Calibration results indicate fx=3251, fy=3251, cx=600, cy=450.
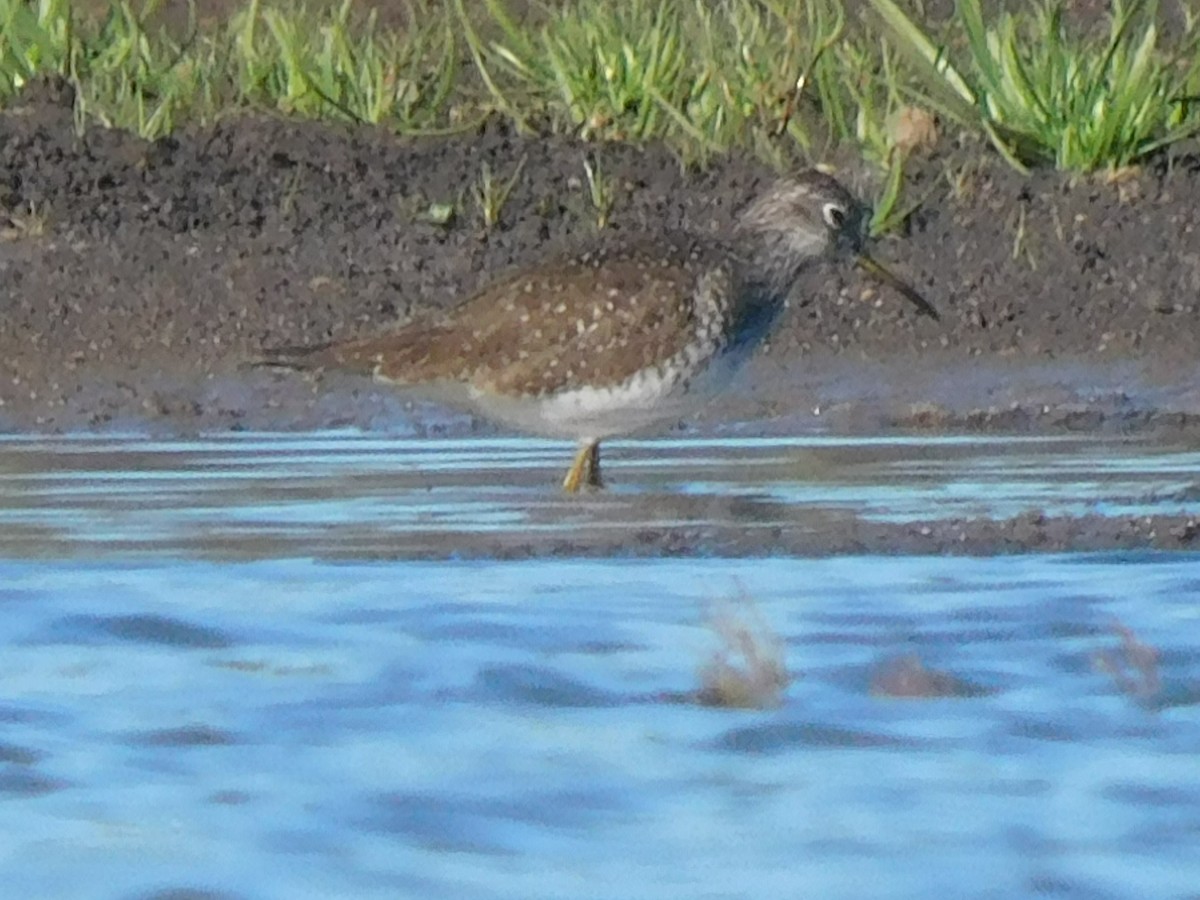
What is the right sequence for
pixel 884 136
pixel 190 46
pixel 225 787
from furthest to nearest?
pixel 190 46 → pixel 884 136 → pixel 225 787

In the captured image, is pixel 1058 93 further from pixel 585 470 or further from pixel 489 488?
pixel 489 488

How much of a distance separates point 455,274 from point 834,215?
Answer: 2.03 metres

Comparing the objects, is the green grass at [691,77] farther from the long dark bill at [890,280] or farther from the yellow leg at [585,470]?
the yellow leg at [585,470]

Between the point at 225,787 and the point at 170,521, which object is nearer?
the point at 225,787

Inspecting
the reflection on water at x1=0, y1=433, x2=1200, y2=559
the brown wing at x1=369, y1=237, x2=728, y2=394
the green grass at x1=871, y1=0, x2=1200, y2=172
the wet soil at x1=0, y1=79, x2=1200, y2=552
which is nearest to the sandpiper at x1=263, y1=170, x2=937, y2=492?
the brown wing at x1=369, y1=237, x2=728, y2=394

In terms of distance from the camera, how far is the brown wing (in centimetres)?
882

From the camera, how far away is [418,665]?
6.48m

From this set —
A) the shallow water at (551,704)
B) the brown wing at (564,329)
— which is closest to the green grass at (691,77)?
the brown wing at (564,329)

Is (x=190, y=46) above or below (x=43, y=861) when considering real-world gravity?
above

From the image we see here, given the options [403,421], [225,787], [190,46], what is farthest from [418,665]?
[190,46]

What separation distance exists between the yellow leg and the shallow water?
0.33ft

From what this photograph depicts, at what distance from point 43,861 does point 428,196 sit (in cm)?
715

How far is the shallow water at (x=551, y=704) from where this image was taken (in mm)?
5125

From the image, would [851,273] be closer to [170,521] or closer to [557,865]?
[170,521]
